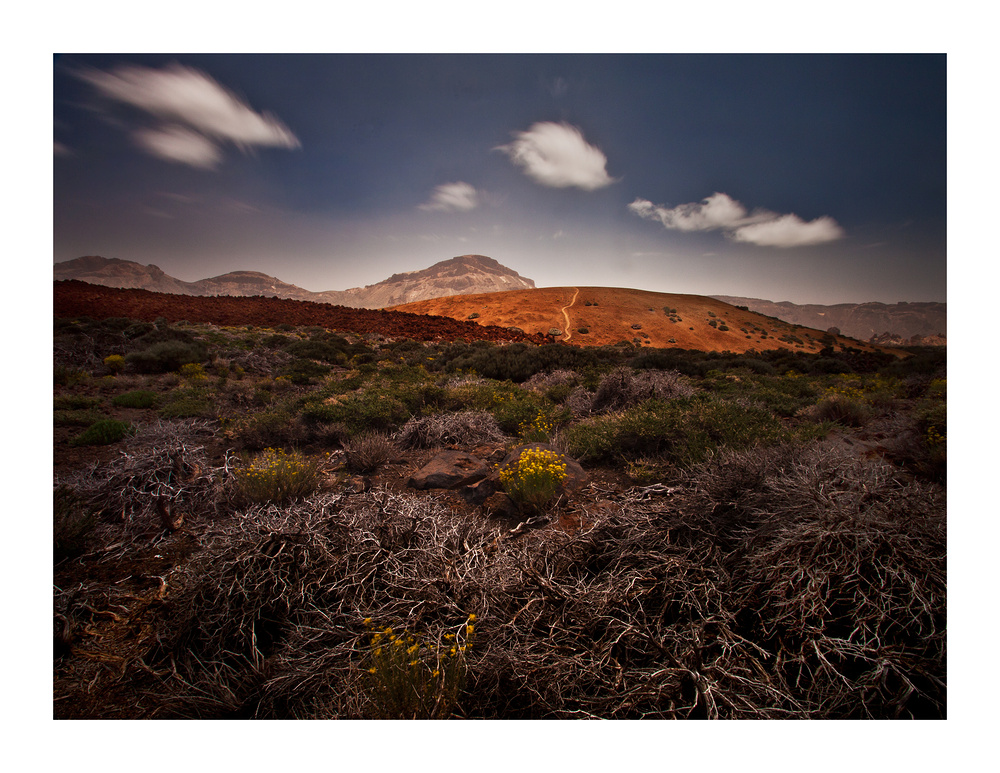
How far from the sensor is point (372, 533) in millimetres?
2566

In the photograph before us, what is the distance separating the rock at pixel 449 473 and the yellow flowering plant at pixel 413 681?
244 centimetres

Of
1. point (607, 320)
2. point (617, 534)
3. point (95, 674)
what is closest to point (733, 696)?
point (617, 534)

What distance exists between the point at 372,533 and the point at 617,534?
177cm

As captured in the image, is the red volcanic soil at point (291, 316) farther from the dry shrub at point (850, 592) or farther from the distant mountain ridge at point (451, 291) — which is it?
the dry shrub at point (850, 592)

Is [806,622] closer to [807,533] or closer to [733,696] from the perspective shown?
[807,533]

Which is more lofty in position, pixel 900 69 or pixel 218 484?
pixel 900 69

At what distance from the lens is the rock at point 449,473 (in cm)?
423

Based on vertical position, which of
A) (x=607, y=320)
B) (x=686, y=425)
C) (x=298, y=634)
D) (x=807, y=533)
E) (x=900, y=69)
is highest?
(x=607, y=320)

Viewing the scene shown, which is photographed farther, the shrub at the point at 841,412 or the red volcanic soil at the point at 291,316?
the red volcanic soil at the point at 291,316

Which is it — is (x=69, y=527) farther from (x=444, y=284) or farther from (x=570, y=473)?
(x=444, y=284)

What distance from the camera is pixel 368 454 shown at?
16.0ft

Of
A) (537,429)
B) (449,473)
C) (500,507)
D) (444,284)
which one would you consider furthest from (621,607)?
(444,284)

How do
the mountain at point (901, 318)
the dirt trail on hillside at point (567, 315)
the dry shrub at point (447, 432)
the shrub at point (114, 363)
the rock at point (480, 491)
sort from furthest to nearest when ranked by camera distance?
the dirt trail on hillside at point (567, 315) → the shrub at point (114, 363) → the dry shrub at point (447, 432) → the rock at point (480, 491) → the mountain at point (901, 318)

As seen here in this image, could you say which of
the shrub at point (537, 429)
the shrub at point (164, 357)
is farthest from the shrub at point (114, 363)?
the shrub at point (537, 429)
